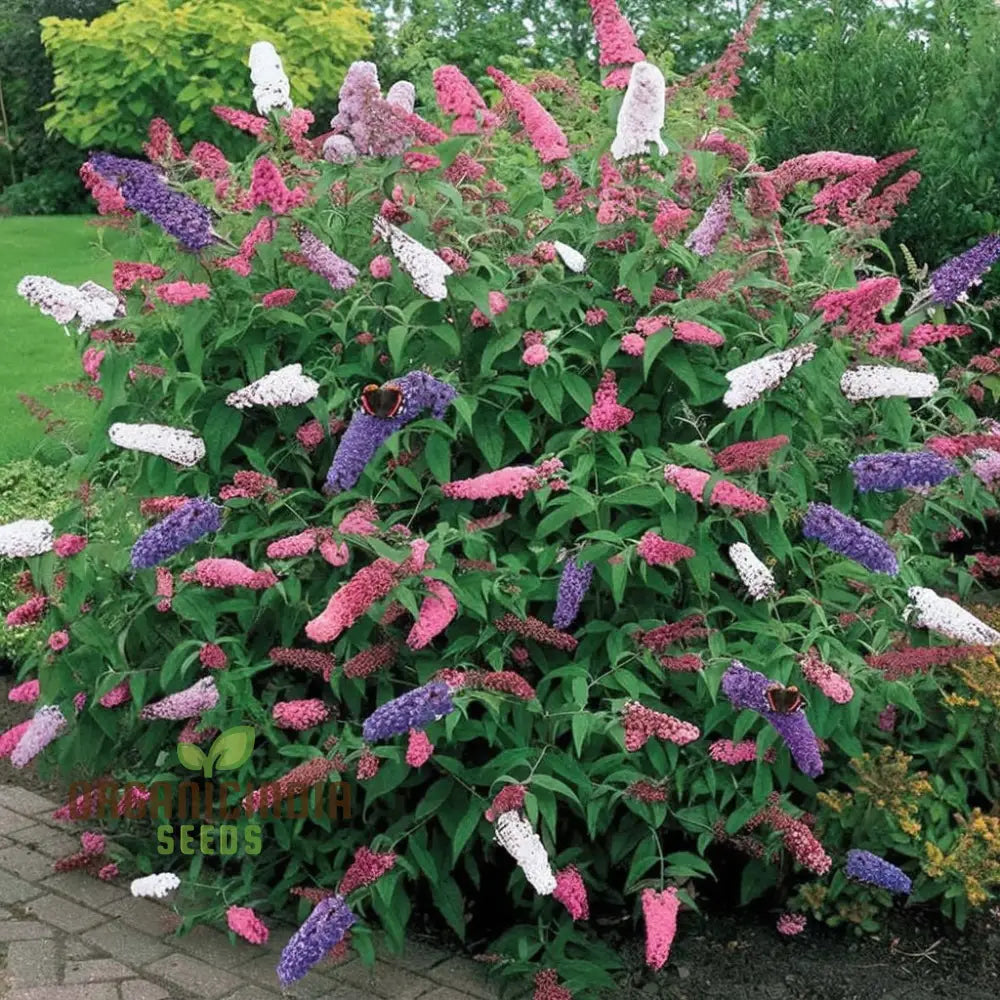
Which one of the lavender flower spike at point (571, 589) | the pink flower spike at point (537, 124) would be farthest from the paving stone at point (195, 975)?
the pink flower spike at point (537, 124)

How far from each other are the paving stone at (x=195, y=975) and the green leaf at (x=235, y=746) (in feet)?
1.55

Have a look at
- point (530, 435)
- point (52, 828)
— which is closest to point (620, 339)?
point (530, 435)

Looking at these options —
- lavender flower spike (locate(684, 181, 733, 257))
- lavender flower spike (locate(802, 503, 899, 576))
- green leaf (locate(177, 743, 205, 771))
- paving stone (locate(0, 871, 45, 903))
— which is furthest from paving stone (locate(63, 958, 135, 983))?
lavender flower spike (locate(684, 181, 733, 257))

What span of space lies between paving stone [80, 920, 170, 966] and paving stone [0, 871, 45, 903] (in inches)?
6.0

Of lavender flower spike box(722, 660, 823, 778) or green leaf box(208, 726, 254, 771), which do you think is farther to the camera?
green leaf box(208, 726, 254, 771)

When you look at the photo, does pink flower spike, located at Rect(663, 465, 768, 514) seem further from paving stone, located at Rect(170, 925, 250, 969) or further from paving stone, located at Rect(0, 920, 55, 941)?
paving stone, located at Rect(0, 920, 55, 941)

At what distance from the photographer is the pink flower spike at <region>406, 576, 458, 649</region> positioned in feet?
10.2

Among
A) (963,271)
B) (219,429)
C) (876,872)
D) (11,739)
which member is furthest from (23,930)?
(963,271)

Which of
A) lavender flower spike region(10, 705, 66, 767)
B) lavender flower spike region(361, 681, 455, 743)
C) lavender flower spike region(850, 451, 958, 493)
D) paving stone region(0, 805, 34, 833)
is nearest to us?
lavender flower spike region(361, 681, 455, 743)

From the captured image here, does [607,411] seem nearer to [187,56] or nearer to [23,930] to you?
[23,930]

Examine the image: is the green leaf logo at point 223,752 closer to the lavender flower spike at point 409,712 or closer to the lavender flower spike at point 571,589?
the lavender flower spike at point 409,712

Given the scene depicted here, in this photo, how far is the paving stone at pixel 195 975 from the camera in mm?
3297

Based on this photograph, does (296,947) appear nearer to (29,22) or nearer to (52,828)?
(52,828)

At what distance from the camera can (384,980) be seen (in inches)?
133
